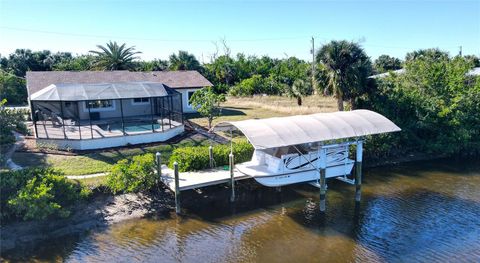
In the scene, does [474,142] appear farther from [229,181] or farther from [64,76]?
[64,76]

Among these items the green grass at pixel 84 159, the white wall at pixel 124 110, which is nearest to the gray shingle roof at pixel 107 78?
the white wall at pixel 124 110

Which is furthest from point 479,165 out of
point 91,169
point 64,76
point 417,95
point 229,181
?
point 64,76

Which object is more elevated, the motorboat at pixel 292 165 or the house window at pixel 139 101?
the house window at pixel 139 101

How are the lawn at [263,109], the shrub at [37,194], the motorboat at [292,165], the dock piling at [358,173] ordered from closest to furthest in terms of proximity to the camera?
the shrub at [37,194]
the motorboat at [292,165]
the dock piling at [358,173]
the lawn at [263,109]

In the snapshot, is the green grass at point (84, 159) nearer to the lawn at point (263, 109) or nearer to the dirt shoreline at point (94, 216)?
the dirt shoreline at point (94, 216)

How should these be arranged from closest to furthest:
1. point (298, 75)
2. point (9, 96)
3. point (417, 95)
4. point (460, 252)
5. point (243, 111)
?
point (460, 252), point (417, 95), point (243, 111), point (9, 96), point (298, 75)

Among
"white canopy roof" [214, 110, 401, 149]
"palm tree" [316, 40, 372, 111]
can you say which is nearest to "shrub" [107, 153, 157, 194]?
"white canopy roof" [214, 110, 401, 149]

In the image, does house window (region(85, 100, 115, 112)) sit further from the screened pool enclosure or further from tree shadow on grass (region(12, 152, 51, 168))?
tree shadow on grass (region(12, 152, 51, 168))
